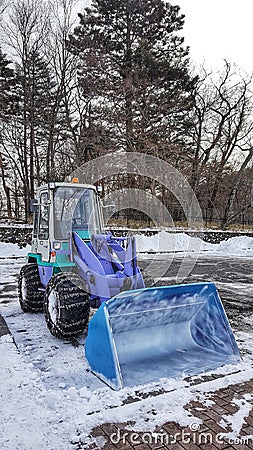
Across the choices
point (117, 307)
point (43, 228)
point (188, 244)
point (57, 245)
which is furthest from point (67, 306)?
point (188, 244)

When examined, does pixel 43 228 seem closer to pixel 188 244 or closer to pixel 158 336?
pixel 158 336

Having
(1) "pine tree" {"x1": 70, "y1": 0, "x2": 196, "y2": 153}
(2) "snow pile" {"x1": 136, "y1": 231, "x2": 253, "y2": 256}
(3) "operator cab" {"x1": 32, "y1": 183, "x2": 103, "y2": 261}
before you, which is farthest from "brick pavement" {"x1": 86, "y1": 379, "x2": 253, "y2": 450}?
(1) "pine tree" {"x1": 70, "y1": 0, "x2": 196, "y2": 153}

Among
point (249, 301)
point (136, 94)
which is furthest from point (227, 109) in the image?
point (249, 301)

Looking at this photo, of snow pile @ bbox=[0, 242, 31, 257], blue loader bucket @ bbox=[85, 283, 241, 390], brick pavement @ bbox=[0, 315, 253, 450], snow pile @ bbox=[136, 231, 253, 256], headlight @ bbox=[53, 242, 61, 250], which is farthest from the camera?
snow pile @ bbox=[136, 231, 253, 256]

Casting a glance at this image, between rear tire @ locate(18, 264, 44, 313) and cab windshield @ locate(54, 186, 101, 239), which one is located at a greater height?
cab windshield @ locate(54, 186, 101, 239)

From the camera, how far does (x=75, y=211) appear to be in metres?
5.37

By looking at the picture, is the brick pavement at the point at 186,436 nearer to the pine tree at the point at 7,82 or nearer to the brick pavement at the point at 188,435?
the brick pavement at the point at 188,435

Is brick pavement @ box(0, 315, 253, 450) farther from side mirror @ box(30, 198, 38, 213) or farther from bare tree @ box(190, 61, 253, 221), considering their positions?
bare tree @ box(190, 61, 253, 221)

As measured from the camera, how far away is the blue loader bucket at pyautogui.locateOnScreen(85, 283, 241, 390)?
353 cm

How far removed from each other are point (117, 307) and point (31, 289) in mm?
2481

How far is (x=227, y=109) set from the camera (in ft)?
83.6

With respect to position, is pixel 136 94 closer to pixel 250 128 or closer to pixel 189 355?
pixel 250 128

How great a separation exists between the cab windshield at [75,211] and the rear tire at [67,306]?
81cm

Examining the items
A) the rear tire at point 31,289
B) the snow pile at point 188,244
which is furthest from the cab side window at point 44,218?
the snow pile at point 188,244
